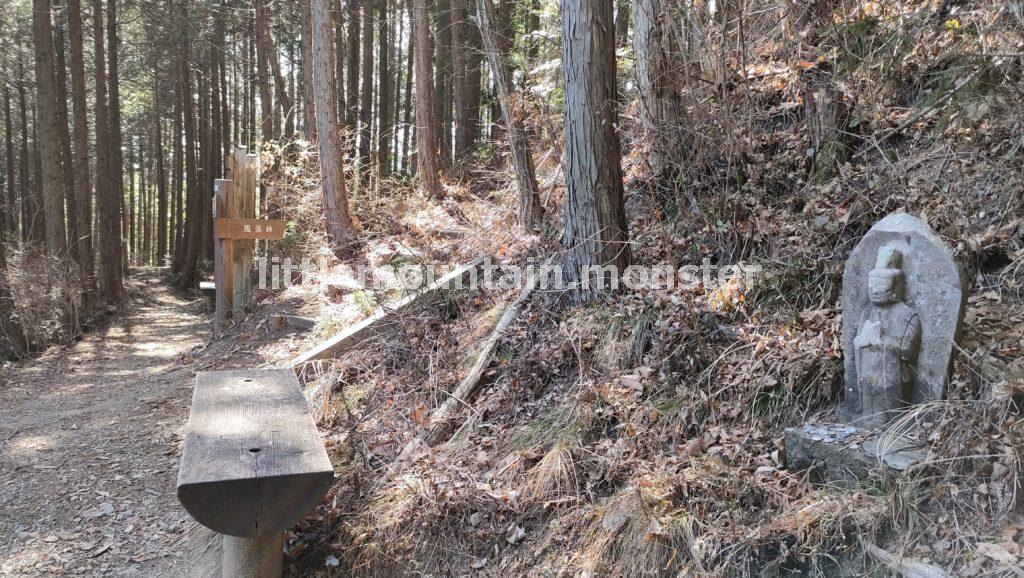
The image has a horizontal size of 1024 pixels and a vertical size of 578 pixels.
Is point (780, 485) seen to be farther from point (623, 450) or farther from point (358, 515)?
point (358, 515)

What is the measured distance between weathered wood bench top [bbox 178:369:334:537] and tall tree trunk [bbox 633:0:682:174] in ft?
13.4

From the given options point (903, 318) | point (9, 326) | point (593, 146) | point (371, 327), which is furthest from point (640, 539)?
point (9, 326)

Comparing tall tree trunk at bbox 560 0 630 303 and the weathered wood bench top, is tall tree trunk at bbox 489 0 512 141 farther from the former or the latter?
the weathered wood bench top

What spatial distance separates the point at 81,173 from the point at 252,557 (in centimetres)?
1331

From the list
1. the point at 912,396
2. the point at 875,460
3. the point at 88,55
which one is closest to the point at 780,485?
the point at 875,460

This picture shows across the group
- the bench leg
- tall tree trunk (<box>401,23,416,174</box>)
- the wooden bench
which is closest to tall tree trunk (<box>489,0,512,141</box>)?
tall tree trunk (<box>401,23,416,174</box>)

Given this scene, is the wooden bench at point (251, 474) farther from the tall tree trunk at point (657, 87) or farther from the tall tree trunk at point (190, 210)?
the tall tree trunk at point (190, 210)

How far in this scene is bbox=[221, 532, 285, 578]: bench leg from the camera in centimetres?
383

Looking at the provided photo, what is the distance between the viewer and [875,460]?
335 centimetres

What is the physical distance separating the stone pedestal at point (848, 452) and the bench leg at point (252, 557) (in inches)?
110

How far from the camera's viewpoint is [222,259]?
986 cm

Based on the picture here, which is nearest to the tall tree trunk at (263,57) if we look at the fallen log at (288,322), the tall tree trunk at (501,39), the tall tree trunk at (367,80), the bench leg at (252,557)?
the tall tree trunk at (367,80)

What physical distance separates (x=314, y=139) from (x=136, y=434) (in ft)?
26.6

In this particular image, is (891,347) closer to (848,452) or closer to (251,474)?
(848,452)
